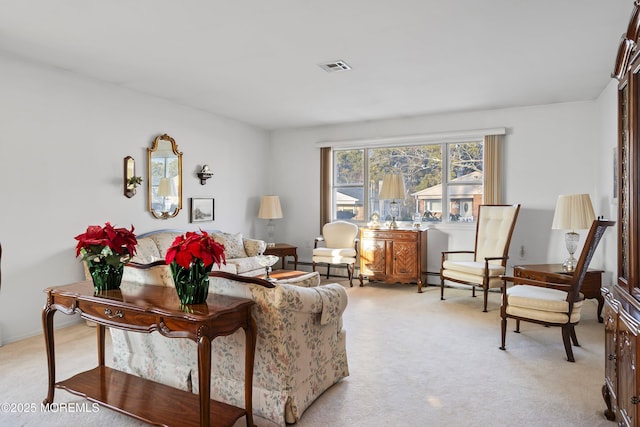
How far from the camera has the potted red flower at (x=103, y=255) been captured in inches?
98.1

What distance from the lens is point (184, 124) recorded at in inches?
231

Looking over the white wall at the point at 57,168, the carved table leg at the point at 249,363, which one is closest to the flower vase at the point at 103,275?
the carved table leg at the point at 249,363

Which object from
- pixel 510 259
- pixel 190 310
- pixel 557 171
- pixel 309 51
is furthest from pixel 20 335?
pixel 557 171

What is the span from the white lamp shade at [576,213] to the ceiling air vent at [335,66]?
2.98m

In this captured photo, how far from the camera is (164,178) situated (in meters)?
5.54

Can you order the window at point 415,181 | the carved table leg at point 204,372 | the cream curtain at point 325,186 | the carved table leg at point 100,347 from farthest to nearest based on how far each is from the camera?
the cream curtain at point 325,186 < the window at point 415,181 < the carved table leg at point 100,347 < the carved table leg at point 204,372

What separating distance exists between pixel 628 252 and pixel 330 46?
9.00 ft

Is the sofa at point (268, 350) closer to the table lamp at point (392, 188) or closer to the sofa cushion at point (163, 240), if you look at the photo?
the sofa cushion at point (163, 240)

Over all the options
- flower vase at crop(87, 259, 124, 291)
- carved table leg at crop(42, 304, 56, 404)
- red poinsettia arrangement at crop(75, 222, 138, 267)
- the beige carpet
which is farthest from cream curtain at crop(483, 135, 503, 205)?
carved table leg at crop(42, 304, 56, 404)

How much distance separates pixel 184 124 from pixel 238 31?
9.21 feet

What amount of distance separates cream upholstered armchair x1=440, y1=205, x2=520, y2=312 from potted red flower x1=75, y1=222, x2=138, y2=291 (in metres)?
4.02

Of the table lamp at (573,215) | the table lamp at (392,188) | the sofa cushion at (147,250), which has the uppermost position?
the table lamp at (392,188)

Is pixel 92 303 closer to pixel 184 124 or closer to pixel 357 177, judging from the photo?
pixel 184 124

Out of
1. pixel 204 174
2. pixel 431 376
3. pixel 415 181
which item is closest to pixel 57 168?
pixel 204 174
